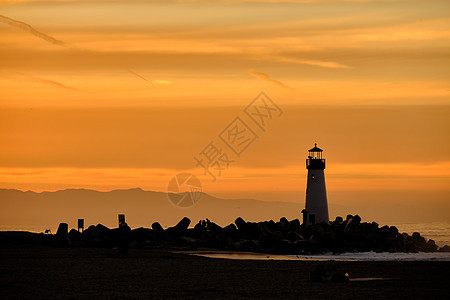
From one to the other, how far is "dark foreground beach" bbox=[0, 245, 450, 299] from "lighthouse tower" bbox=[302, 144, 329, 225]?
778 inches

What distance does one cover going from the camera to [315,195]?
55812 mm

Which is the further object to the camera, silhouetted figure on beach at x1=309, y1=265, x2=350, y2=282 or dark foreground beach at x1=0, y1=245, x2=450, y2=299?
silhouetted figure on beach at x1=309, y1=265, x2=350, y2=282

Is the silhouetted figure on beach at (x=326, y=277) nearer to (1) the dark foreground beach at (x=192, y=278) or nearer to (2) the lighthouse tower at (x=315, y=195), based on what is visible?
(1) the dark foreground beach at (x=192, y=278)

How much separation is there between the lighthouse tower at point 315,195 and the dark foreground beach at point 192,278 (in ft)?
64.8

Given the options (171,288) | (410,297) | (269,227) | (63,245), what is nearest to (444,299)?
(410,297)

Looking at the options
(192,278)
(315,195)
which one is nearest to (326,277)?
(192,278)

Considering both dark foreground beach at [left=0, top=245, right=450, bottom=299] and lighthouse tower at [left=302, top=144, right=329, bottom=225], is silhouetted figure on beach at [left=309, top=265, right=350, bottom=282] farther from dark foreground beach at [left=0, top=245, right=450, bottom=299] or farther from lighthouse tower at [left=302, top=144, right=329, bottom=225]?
lighthouse tower at [left=302, top=144, right=329, bottom=225]

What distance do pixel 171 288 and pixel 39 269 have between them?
659 cm

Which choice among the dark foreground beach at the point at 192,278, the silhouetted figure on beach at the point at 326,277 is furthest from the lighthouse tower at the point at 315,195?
the silhouetted figure on beach at the point at 326,277

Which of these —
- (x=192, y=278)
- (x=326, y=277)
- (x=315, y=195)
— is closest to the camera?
(x=326, y=277)

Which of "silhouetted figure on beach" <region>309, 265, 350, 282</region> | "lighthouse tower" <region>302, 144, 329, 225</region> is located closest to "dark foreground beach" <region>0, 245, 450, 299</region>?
"silhouetted figure on beach" <region>309, 265, 350, 282</region>

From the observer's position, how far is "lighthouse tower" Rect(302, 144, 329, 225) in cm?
5584

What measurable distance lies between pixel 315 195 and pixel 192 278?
2888 centimetres

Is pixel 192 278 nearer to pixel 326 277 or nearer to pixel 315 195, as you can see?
pixel 326 277
